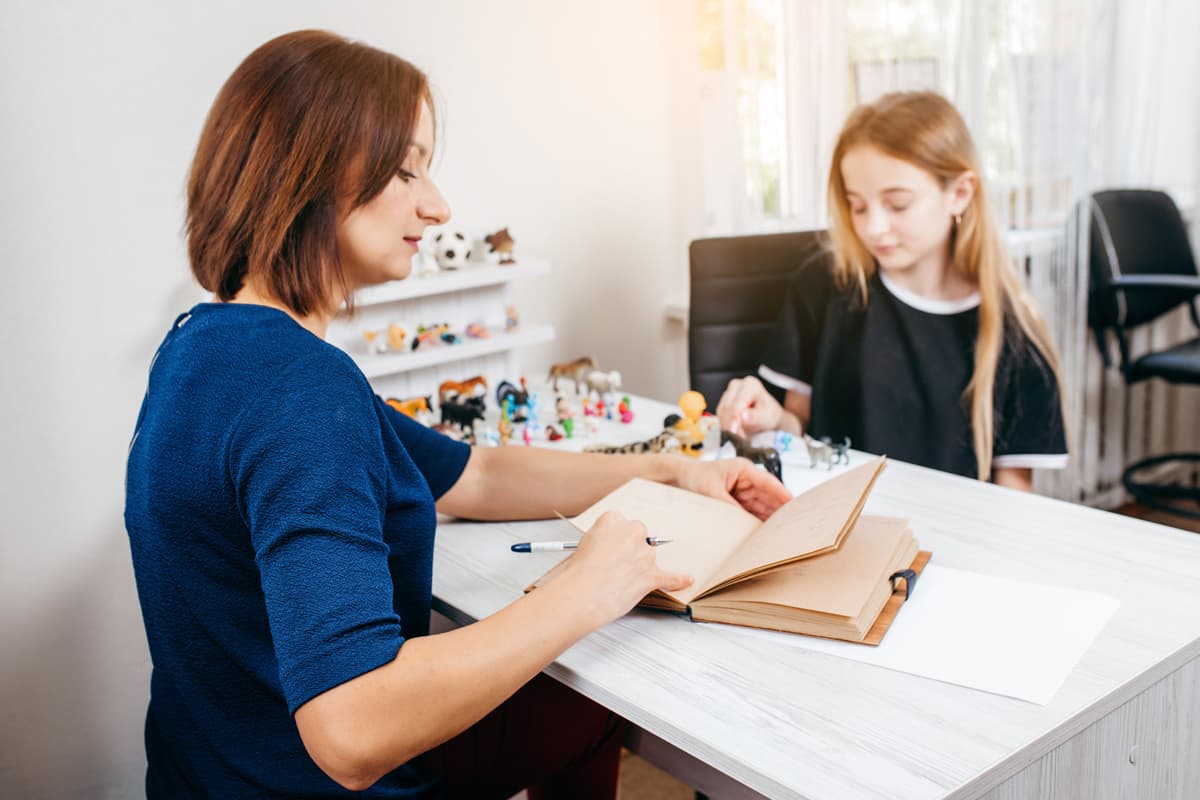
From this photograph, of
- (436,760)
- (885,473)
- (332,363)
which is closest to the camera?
(332,363)

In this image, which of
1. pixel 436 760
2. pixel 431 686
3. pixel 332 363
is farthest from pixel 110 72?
pixel 431 686

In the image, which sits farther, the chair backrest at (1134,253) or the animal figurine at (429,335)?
the chair backrest at (1134,253)

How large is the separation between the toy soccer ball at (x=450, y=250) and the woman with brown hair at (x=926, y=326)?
597 mm

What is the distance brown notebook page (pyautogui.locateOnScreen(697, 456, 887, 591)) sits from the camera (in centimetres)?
95

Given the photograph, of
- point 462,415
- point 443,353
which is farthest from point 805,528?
point 443,353

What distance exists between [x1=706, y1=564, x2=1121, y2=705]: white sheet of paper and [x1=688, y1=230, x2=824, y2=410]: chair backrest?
109 centimetres

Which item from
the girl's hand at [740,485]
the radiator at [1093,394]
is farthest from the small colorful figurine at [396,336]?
the radiator at [1093,394]

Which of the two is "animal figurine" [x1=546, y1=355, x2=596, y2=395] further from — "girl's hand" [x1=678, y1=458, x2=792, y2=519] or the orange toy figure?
"girl's hand" [x1=678, y1=458, x2=792, y2=519]

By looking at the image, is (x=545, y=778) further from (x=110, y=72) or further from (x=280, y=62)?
(x=110, y=72)

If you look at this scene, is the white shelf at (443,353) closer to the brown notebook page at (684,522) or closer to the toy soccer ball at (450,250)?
the toy soccer ball at (450,250)

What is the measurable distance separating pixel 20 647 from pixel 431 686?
3.93 ft

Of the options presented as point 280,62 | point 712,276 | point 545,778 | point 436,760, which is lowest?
point 545,778

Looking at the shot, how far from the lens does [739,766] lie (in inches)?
30.3

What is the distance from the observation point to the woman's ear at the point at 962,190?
1.68 metres
